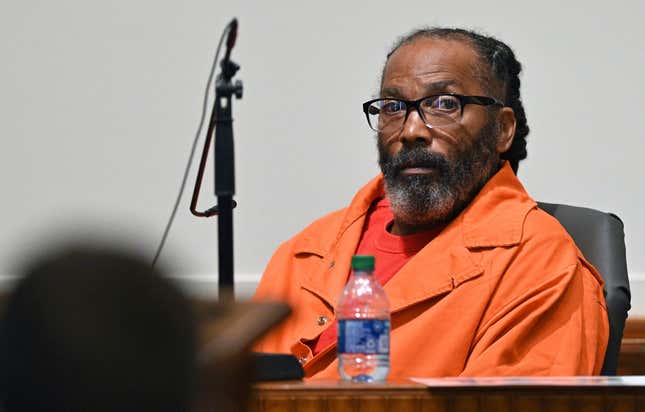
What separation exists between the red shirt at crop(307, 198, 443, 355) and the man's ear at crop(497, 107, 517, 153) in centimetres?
26

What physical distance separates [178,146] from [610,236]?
141cm

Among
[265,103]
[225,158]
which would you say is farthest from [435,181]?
[265,103]

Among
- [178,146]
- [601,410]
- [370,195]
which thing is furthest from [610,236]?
[178,146]

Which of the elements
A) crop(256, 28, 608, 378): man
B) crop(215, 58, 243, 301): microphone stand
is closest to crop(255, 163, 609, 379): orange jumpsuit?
crop(256, 28, 608, 378): man

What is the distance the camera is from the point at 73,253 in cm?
69

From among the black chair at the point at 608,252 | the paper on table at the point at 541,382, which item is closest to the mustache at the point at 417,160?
the black chair at the point at 608,252

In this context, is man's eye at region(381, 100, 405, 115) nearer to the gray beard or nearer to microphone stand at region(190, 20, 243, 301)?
the gray beard

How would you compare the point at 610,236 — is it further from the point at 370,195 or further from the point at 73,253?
the point at 73,253

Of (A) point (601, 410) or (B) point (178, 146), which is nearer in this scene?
(A) point (601, 410)

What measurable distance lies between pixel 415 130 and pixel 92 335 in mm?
1893

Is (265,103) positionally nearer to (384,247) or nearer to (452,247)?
(384,247)

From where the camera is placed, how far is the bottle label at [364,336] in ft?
5.79

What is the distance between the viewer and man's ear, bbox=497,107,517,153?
267cm

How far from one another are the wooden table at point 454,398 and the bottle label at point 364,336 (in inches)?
7.2
